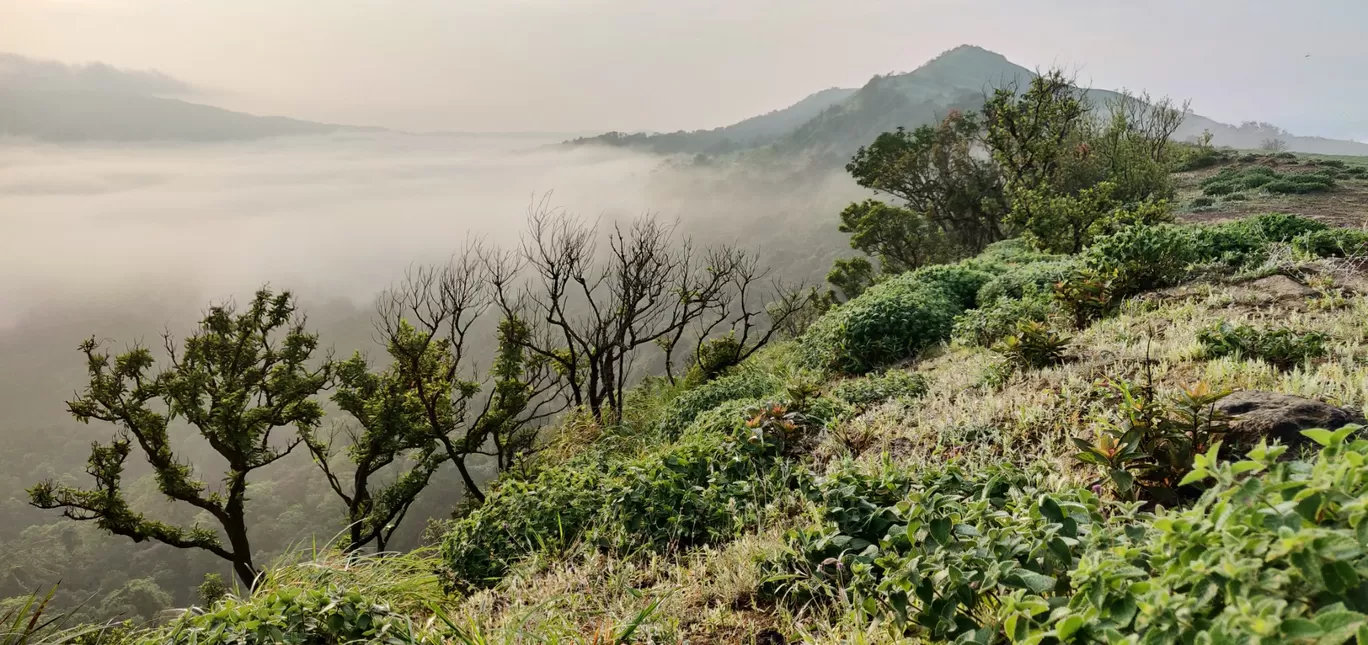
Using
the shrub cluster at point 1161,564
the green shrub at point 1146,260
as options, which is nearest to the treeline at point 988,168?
the green shrub at point 1146,260

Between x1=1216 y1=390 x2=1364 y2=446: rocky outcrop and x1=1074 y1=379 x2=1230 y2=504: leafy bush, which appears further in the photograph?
x1=1216 y1=390 x2=1364 y2=446: rocky outcrop

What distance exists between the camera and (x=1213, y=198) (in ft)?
69.5

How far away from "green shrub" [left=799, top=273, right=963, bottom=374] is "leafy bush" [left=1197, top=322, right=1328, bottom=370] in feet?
13.8

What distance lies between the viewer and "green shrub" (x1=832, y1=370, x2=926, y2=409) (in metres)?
6.19

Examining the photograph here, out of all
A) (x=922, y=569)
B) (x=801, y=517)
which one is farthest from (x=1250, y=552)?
(x=801, y=517)

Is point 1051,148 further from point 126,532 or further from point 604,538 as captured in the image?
point 126,532

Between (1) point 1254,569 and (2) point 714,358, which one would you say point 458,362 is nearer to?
(2) point 714,358

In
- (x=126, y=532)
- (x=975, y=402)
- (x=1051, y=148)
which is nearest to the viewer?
(x=975, y=402)

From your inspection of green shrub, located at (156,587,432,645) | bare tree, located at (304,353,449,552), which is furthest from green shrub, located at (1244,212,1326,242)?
bare tree, located at (304,353,449,552)

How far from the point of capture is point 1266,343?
5.03 meters

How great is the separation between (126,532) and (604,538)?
812 inches

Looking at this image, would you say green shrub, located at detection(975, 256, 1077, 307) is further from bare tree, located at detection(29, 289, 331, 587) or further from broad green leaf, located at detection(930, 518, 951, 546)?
bare tree, located at detection(29, 289, 331, 587)

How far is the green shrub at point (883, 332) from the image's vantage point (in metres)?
9.59

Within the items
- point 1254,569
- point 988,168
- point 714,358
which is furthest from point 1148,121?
point 1254,569
